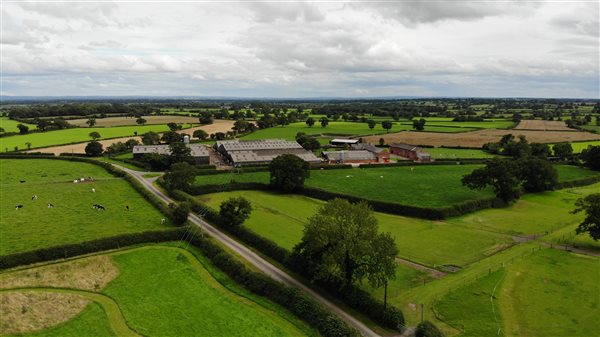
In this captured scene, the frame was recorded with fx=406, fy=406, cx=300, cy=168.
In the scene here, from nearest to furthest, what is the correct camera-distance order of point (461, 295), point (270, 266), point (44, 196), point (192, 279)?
point (461, 295) → point (192, 279) → point (270, 266) → point (44, 196)

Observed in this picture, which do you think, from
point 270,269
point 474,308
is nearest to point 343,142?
point 270,269

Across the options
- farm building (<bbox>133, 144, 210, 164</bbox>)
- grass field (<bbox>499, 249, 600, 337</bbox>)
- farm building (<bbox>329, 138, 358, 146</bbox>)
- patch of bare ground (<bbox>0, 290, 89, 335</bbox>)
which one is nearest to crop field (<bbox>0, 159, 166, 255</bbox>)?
patch of bare ground (<bbox>0, 290, 89, 335</bbox>)

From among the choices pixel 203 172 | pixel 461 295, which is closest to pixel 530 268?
pixel 461 295

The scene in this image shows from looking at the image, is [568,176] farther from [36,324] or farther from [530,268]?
[36,324]

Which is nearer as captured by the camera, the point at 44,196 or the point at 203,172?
the point at 44,196

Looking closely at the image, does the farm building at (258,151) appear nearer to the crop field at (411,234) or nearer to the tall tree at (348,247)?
the crop field at (411,234)

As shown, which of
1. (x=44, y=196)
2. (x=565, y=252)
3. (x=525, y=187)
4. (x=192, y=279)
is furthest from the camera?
(x=525, y=187)
